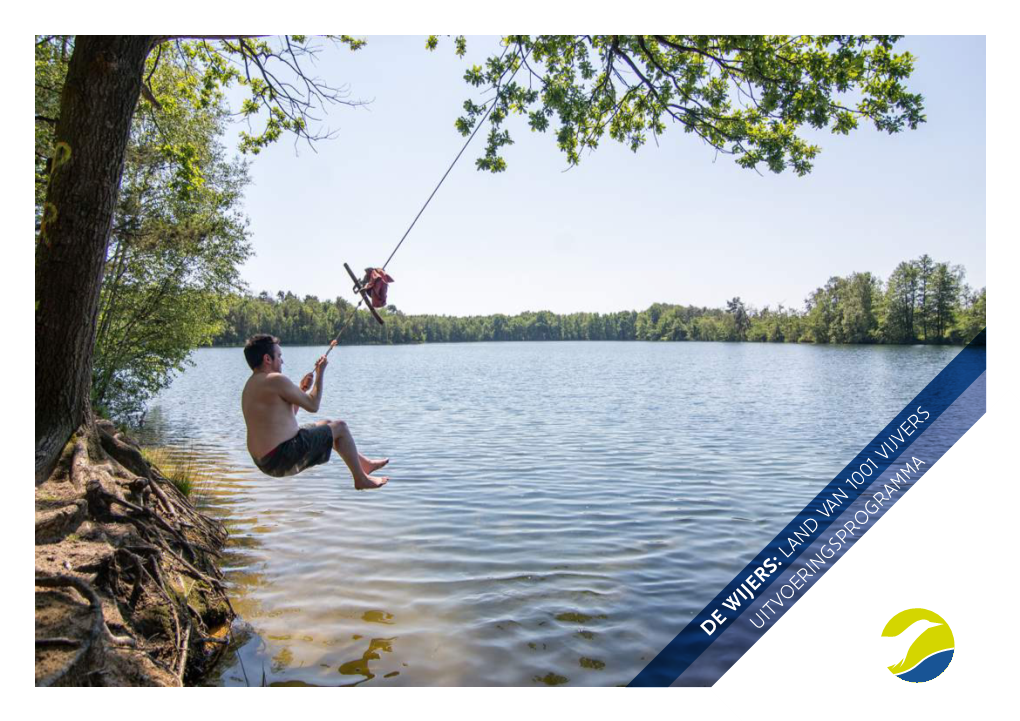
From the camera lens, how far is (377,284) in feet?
21.8

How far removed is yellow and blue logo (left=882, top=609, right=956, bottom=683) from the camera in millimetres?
5168

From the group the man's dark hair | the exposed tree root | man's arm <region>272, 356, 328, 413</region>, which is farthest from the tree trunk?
man's arm <region>272, 356, 328, 413</region>

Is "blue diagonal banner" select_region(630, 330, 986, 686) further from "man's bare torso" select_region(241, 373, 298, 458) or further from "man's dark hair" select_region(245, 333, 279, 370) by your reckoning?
"man's dark hair" select_region(245, 333, 279, 370)

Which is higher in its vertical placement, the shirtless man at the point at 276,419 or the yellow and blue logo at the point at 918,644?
the shirtless man at the point at 276,419

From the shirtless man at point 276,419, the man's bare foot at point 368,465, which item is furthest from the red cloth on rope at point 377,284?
the man's bare foot at point 368,465

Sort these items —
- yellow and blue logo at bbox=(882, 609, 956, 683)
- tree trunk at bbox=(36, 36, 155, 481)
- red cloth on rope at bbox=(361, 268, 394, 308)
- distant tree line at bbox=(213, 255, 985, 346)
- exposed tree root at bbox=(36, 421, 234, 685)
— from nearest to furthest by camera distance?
exposed tree root at bbox=(36, 421, 234, 685), yellow and blue logo at bbox=(882, 609, 956, 683), tree trunk at bbox=(36, 36, 155, 481), red cloth on rope at bbox=(361, 268, 394, 308), distant tree line at bbox=(213, 255, 985, 346)

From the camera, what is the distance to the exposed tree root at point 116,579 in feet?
14.5

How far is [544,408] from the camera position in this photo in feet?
81.4

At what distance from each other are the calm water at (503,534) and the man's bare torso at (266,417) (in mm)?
1650

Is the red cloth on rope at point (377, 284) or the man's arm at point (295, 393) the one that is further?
the red cloth on rope at point (377, 284)

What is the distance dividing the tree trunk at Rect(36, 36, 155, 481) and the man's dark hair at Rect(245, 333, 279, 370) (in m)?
1.24

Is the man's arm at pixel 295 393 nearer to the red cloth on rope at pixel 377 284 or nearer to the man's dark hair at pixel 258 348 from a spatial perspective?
the man's dark hair at pixel 258 348

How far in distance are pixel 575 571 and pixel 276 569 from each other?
331 centimetres
